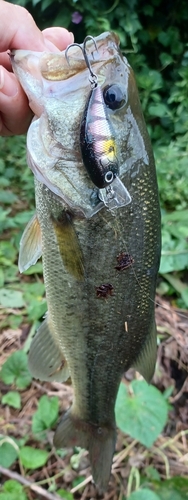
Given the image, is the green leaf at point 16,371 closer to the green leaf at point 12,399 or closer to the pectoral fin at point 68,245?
the green leaf at point 12,399

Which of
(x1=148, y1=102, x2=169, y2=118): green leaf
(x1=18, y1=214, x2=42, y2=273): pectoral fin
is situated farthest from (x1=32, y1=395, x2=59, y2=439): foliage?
(x1=148, y1=102, x2=169, y2=118): green leaf

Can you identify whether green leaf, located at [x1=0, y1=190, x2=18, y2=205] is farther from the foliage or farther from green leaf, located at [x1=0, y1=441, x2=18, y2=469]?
green leaf, located at [x1=0, y1=441, x2=18, y2=469]

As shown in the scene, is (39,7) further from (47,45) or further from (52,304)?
(52,304)

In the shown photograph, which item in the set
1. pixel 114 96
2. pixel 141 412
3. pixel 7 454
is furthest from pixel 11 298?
pixel 114 96

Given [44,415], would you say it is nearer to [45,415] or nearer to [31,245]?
[45,415]

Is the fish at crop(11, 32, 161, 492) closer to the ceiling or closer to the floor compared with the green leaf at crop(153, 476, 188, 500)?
closer to the ceiling

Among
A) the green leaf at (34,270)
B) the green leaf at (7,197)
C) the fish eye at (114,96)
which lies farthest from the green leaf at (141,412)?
the green leaf at (7,197)

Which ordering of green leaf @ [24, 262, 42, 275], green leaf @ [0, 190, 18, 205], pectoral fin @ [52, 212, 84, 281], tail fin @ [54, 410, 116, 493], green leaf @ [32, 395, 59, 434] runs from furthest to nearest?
green leaf @ [0, 190, 18, 205]
green leaf @ [24, 262, 42, 275]
green leaf @ [32, 395, 59, 434]
tail fin @ [54, 410, 116, 493]
pectoral fin @ [52, 212, 84, 281]
